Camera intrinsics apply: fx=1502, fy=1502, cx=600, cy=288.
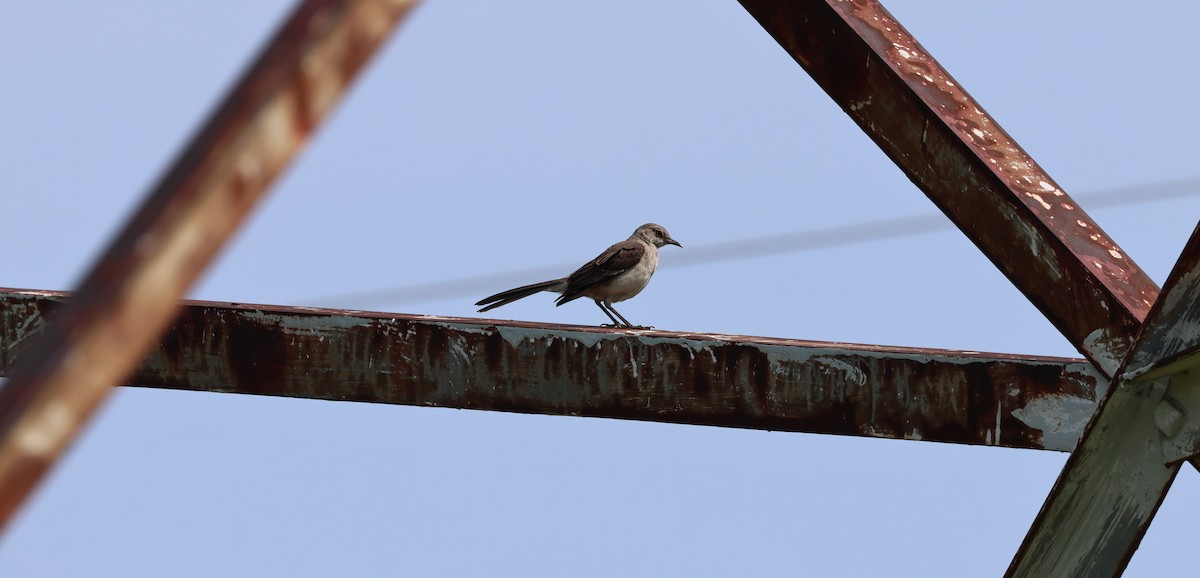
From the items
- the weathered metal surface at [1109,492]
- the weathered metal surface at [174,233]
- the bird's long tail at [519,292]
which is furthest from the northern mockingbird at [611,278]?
the weathered metal surface at [174,233]

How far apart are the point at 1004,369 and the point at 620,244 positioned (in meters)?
7.78

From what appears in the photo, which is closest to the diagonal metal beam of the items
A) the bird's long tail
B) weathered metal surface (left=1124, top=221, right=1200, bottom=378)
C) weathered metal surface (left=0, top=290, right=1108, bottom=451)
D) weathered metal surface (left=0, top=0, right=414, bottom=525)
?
weathered metal surface (left=1124, top=221, right=1200, bottom=378)

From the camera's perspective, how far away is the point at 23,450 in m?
1.21

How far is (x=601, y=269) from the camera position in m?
11.0

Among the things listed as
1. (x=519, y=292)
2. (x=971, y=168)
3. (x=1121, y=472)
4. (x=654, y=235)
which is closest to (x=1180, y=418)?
(x=1121, y=472)

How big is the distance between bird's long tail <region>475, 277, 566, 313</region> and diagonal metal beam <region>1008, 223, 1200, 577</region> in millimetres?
6681

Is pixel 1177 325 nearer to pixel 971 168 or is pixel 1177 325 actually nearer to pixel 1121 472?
pixel 1121 472

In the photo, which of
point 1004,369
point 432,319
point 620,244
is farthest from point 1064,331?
point 620,244

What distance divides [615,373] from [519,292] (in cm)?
589

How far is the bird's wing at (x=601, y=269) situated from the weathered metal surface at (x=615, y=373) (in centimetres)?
629

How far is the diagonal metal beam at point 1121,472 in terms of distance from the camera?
3.11 metres

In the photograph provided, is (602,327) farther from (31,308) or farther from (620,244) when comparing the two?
(620,244)

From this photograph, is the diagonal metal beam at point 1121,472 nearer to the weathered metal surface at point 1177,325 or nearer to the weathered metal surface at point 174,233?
the weathered metal surface at point 1177,325

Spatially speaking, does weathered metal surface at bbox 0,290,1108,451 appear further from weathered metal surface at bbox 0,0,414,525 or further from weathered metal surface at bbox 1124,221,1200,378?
weathered metal surface at bbox 0,0,414,525
